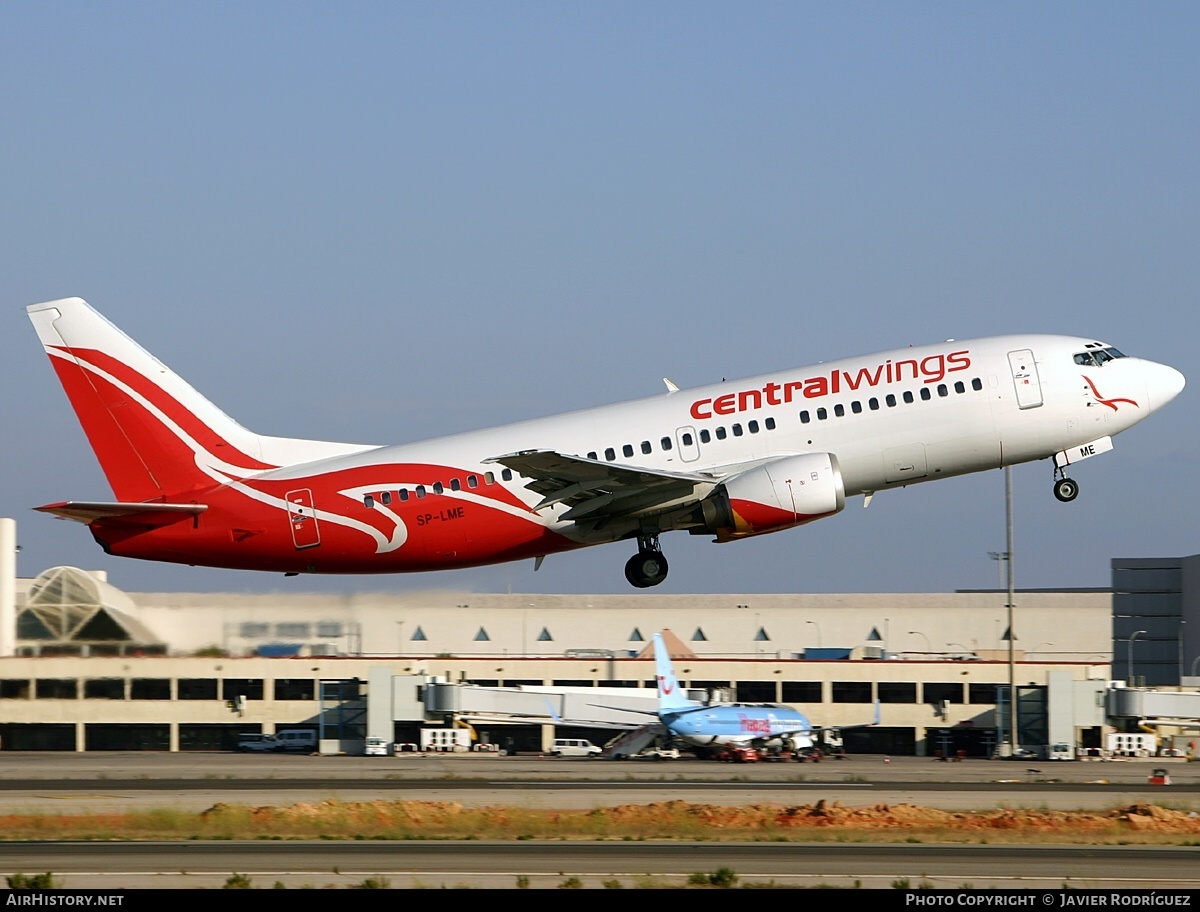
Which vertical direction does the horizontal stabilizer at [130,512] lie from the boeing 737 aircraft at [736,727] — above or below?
above

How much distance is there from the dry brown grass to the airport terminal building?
12162 mm

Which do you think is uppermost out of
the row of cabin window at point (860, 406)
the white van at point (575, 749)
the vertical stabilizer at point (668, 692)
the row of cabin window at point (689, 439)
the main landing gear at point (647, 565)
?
the row of cabin window at point (860, 406)

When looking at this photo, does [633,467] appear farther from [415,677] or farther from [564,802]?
[415,677]

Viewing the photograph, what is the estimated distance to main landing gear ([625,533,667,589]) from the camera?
44.0 m

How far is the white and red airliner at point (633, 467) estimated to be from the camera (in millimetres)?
42188

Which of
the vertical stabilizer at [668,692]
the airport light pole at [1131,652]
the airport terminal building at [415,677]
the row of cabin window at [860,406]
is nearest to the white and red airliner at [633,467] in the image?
the row of cabin window at [860,406]

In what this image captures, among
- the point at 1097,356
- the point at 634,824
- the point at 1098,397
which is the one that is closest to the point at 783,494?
the point at 634,824

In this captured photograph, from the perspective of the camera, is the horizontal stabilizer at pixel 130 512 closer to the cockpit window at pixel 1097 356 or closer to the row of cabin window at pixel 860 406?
the row of cabin window at pixel 860 406

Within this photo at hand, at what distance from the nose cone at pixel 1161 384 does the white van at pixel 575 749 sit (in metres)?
38.8

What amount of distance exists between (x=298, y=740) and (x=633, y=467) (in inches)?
1810
